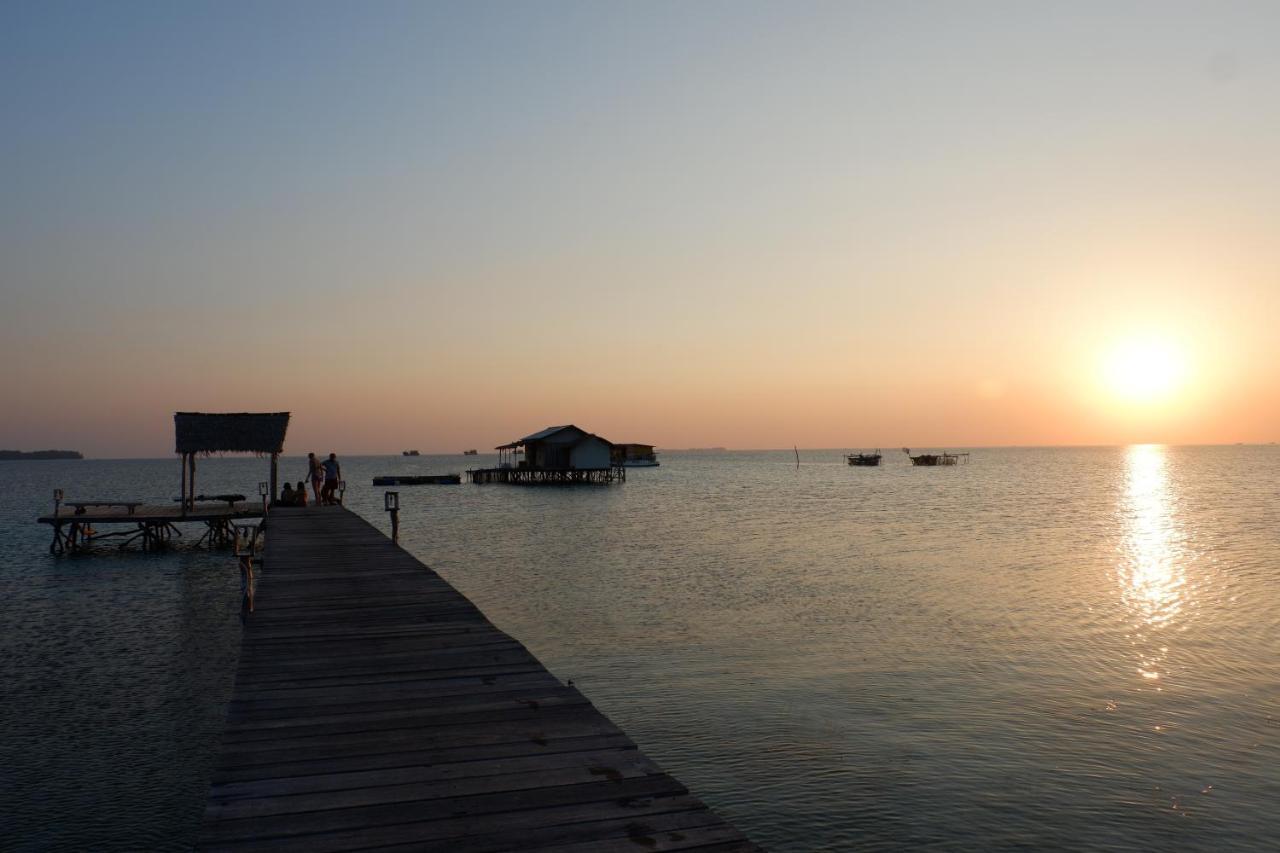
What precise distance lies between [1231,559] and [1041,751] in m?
26.6

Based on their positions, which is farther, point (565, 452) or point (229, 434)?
point (565, 452)

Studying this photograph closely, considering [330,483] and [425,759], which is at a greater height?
[330,483]

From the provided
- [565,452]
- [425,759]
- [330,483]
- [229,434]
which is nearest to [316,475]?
[330,483]

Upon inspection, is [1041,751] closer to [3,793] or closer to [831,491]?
[3,793]

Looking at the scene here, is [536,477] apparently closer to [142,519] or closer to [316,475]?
[142,519]

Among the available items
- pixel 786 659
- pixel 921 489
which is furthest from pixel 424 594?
pixel 921 489

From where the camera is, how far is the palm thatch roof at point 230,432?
33.7 m

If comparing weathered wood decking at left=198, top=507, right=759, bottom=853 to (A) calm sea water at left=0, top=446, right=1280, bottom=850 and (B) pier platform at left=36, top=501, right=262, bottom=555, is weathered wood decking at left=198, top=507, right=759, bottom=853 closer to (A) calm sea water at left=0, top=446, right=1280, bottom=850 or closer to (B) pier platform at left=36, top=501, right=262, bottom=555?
(A) calm sea water at left=0, top=446, right=1280, bottom=850

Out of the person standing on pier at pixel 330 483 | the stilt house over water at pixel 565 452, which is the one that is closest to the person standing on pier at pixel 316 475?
the person standing on pier at pixel 330 483

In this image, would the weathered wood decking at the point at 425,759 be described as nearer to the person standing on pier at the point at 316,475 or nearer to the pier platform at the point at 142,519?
the person standing on pier at the point at 316,475

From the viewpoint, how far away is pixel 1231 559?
Result: 104 ft

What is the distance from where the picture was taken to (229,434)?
3428 centimetres

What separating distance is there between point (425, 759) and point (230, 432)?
32.5 meters

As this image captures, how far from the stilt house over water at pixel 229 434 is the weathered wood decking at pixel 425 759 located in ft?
86.5
